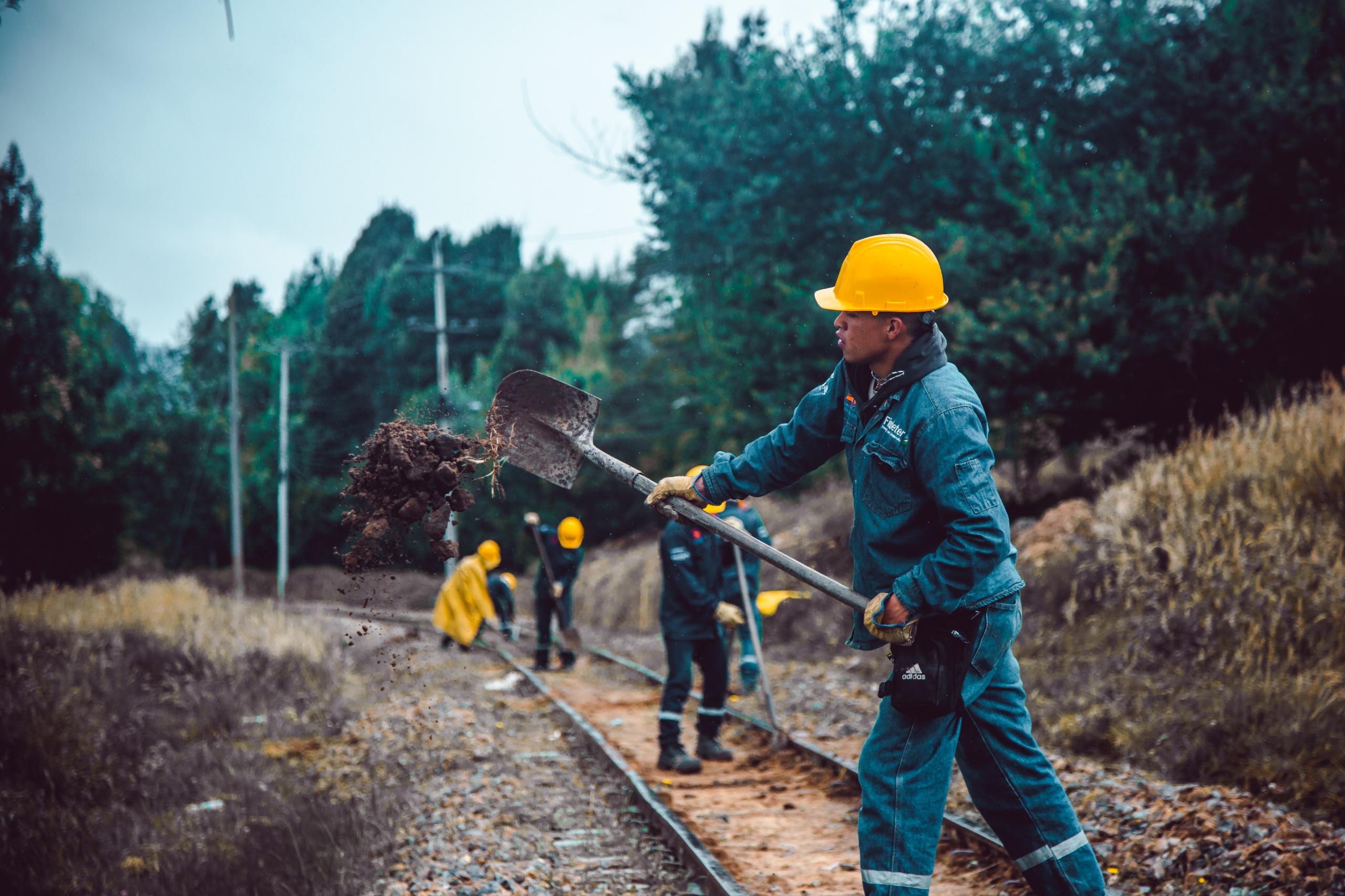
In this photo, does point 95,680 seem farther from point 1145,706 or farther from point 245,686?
point 1145,706

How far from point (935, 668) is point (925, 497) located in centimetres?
52

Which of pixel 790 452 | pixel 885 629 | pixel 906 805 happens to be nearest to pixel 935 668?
pixel 885 629

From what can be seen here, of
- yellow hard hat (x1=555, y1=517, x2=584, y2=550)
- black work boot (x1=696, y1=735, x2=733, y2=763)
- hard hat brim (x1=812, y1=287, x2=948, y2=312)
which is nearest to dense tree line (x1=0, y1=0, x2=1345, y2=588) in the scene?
hard hat brim (x1=812, y1=287, x2=948, y2=312)

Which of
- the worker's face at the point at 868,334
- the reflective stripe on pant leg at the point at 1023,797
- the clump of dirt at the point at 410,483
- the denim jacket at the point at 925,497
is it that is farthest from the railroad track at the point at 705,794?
the worker's face at the point at 868,334

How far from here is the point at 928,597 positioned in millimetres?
2645

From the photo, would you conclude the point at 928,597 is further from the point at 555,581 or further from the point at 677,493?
the point at 555,581

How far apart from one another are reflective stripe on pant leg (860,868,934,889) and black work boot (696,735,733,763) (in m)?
3.87

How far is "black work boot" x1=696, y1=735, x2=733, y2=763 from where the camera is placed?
6.47 metres

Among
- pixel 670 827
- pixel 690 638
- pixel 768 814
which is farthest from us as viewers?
pixel 690 638

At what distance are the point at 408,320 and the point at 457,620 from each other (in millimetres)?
27734

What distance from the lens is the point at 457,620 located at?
1295cm

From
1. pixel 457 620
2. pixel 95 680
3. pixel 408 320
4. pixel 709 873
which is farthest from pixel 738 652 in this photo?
pixel 408 320

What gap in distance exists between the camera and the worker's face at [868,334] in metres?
2.97

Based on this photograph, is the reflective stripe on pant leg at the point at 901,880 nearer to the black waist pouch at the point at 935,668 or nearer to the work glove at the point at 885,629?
the black waist pouch at the point at 935,668
